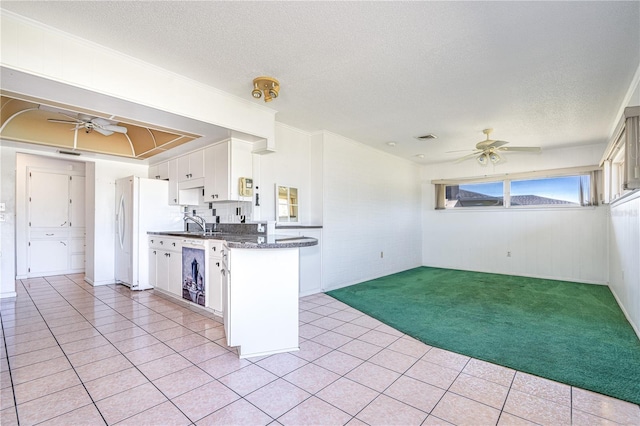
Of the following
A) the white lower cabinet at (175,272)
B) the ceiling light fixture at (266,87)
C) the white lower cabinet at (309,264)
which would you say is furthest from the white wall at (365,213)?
the white lower cabinet at (175,272)

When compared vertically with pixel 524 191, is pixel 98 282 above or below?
below

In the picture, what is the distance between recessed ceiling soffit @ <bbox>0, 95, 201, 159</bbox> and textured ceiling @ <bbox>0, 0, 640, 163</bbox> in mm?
1340

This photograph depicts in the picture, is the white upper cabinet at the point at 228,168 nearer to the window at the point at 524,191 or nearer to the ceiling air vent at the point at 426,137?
the ceiling air vent at the point at 426,137

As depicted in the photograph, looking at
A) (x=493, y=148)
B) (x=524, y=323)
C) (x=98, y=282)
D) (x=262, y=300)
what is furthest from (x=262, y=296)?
(x=98, y=282)

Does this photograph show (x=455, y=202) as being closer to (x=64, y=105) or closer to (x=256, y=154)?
(x=256, y=154)

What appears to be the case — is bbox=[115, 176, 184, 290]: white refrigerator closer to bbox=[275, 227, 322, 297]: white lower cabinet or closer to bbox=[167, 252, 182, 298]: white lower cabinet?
bbox=[167, 252, 182, 298]: white lower cabinet

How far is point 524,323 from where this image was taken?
3.41m

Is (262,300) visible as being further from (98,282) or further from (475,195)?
(475,195)

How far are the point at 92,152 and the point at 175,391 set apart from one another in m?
4.63

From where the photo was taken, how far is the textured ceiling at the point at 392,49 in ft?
7.00

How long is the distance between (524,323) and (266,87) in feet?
12.5

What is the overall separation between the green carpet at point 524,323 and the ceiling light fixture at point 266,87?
278cm

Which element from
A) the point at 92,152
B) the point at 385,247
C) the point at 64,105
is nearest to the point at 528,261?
the point at 385,247

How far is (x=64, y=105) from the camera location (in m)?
2.87
